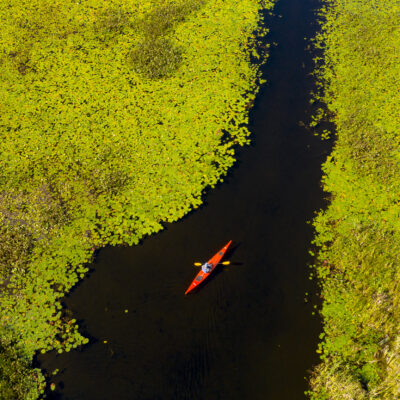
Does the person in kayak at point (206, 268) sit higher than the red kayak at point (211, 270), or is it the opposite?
the person in kayak at point (206, 268)

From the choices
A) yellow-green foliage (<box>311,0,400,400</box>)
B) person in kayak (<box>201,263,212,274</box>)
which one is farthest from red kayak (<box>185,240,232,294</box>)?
yellow-green foliage (<box>311,0,400,400</box>)

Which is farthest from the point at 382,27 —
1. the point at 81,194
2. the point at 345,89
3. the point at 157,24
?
the point at 81,194

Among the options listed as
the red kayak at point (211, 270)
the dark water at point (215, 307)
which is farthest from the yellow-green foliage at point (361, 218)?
the red kayak at point (211, 270)

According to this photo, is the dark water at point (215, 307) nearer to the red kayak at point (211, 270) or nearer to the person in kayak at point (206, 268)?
the red kayak at point (211, 270)

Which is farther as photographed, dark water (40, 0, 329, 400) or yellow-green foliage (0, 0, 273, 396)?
yellow-green foliage (0, 0, 273, 396)

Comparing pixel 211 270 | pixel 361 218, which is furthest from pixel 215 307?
pixel 361 218

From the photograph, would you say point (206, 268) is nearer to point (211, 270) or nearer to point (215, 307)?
point (211, 270)

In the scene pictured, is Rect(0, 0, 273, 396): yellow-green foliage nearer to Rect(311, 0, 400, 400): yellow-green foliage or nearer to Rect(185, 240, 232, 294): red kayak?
Rect(185, 240, 232, 294): red kayak
